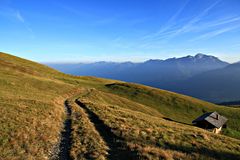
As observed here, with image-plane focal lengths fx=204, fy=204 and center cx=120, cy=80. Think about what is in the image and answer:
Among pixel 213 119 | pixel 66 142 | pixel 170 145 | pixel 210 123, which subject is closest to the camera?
pixel 66 142

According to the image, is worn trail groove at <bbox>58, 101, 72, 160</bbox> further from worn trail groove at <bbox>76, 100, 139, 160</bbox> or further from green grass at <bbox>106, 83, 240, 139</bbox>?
green grass at <bbox>106, 83, 240, 139</bbox>

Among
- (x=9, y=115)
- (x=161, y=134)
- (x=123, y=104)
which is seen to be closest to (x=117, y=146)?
(x=161, y=134)

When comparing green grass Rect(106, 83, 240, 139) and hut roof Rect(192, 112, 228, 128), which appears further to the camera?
green grass Rect(106, 83, 240, 139)

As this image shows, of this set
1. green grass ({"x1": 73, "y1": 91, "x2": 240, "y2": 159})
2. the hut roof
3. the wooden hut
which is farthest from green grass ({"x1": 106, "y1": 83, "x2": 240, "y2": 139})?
green grass ({"x1": 73, "y1": 91, "x2": 240, "y2": 159})

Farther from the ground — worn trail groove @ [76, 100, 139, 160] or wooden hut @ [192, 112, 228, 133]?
worn trail groove @ [76, 100, 139, 160]

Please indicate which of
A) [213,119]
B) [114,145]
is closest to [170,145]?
[114,145]

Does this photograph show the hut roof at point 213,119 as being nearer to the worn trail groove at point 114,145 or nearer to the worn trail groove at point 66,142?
the worn trail groove at point 114,145

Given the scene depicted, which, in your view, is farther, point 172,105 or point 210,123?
point 172,105

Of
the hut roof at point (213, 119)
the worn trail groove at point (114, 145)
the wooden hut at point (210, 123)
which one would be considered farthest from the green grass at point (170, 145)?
the hut roof at point (213, 119)

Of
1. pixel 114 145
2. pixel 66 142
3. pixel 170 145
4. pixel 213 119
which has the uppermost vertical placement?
pixel 170 145

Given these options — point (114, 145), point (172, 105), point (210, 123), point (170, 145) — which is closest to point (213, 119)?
point (210, 123)

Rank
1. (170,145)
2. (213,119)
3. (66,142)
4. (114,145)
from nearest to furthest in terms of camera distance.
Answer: (114,145)
(66,142)
(170,145)
(213,119)

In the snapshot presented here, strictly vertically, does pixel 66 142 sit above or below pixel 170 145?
below

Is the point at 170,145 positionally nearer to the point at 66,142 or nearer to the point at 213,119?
the point at 66,142
